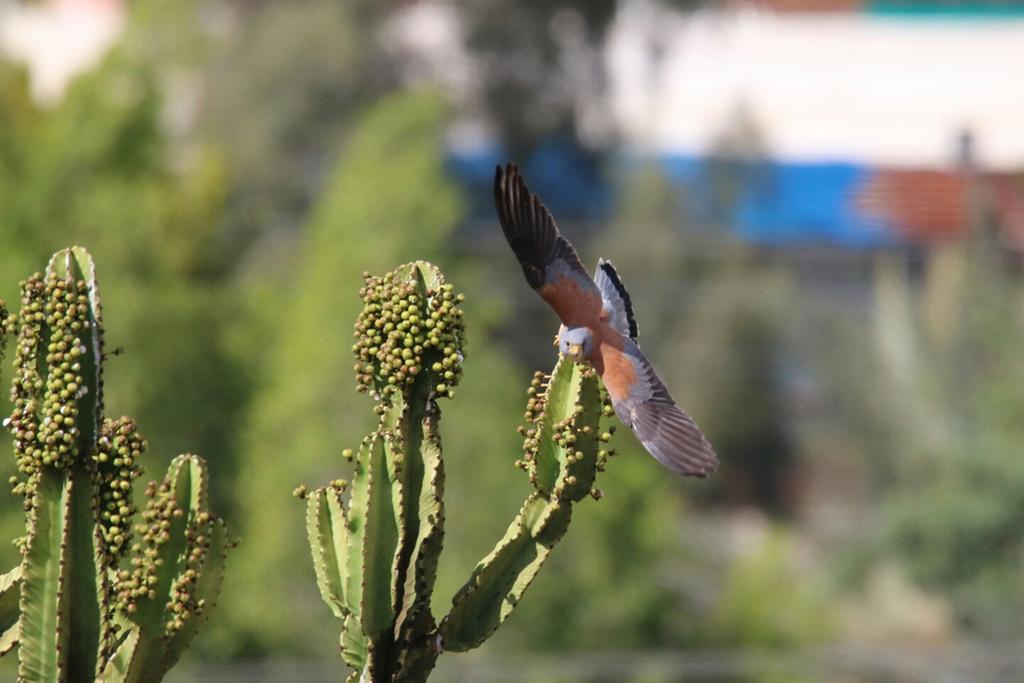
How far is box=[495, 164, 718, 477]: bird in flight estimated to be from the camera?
577 cm

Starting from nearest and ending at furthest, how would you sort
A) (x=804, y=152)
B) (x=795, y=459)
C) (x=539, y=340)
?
(x=539, y=340) → (x=795, y=459) → (x=804, y=152)

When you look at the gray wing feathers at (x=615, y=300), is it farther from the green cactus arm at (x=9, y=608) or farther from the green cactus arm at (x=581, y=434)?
the green cactus arm at (x=9, y=608)

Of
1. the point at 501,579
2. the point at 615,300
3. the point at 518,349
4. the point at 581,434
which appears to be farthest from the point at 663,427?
the point at 518,349

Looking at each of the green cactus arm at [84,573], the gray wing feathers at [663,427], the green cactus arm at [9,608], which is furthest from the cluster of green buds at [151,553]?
the gray wing feathers at [663,427]

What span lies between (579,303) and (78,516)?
160 centimetres

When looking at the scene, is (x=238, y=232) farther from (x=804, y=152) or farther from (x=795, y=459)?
(x=804, y=152)

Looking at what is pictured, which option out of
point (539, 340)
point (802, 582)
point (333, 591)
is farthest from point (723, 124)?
point (333, 591)

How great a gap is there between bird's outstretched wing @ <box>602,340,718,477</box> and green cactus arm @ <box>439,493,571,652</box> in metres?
0.49

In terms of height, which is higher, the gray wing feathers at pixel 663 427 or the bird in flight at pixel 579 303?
the bird in flight at pixel 579 303

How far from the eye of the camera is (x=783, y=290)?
131 feet

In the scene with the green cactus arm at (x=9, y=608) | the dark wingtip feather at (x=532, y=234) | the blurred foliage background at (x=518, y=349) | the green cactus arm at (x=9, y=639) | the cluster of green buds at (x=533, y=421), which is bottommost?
the green cactus arm at (x=9, y=639)

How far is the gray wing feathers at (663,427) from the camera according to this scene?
5.41 metres

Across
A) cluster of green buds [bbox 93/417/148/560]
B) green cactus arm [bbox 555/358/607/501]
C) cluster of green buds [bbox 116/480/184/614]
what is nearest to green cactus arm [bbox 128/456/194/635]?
cluster of green buds [bbox 116/480/184/614]

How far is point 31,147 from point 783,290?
18412mm
